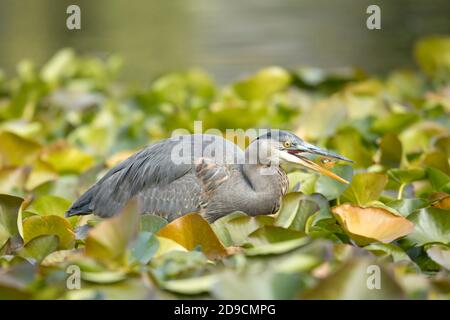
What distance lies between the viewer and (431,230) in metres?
3.57

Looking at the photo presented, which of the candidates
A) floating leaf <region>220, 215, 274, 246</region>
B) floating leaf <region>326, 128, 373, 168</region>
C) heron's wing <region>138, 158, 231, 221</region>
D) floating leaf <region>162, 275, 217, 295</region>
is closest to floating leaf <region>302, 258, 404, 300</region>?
floating leaf <region>162, 275, 217, 295</region>

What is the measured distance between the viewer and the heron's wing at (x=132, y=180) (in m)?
4.42

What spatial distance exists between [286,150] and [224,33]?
784 centimetres

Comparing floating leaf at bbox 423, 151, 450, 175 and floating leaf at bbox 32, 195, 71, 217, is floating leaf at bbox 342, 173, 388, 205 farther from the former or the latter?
floating leaf at bbox 32, 195, 71, 217

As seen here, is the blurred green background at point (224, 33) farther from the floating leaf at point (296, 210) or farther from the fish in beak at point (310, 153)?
the floating leaf at point (296, 210)

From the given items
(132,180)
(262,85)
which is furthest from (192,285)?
(262,85)

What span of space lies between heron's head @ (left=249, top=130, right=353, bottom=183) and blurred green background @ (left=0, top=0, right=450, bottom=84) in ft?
17.4

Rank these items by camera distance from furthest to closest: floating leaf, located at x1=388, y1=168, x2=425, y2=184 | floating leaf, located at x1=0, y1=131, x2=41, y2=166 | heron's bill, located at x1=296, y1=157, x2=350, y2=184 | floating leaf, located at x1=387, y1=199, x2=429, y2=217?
floating leaf, located at x1=0, y1=131, x2=41, y2=166
floating leaf, located at x1=388, y1=168, x2=425, y2=184
heron's bill, located at x1=296, y1=157, x2=350, y2=184
floating leaf, located at x1=387, y1=199, x2=429, y2=217

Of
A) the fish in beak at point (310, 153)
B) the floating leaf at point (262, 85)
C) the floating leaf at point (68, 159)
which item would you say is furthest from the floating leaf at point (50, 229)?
the floating leaf at point (262, 85)

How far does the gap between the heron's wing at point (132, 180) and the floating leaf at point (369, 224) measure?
3.85ft

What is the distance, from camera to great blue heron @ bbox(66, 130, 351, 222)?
4238 mm

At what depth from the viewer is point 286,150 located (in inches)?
166

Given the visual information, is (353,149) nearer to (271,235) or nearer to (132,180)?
(132,180)
